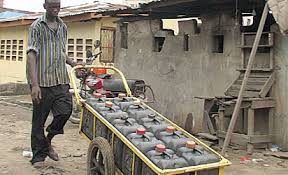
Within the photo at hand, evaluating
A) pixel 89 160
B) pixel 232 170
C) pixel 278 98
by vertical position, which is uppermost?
pixel 278 98

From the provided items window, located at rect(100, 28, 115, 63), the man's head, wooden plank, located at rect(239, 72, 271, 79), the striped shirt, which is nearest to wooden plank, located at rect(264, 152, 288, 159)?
wooden plank, located at rect(239, 72, 271, 79)

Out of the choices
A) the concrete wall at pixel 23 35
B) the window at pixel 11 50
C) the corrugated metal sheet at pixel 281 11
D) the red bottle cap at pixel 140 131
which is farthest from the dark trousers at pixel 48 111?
the window at pixel 11 50

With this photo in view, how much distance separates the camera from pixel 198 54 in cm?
864

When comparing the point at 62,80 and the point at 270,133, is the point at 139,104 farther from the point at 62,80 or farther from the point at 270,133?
the point at 270,133

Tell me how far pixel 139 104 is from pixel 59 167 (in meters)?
1.41

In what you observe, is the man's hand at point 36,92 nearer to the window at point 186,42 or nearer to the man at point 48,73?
the man at point 48,73

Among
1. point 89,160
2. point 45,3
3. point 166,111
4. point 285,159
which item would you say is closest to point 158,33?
point 166,111

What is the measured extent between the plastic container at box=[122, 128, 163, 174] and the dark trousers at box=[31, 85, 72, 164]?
4.26ft

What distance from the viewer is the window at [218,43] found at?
8352 mm

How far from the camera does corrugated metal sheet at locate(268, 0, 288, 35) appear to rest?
5117 mm

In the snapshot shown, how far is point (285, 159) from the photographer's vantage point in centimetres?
651

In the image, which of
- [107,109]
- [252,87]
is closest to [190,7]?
[252,87]

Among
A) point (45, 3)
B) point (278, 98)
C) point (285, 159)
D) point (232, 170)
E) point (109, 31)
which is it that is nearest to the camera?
point (45, 3)

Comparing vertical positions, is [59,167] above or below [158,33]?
below
